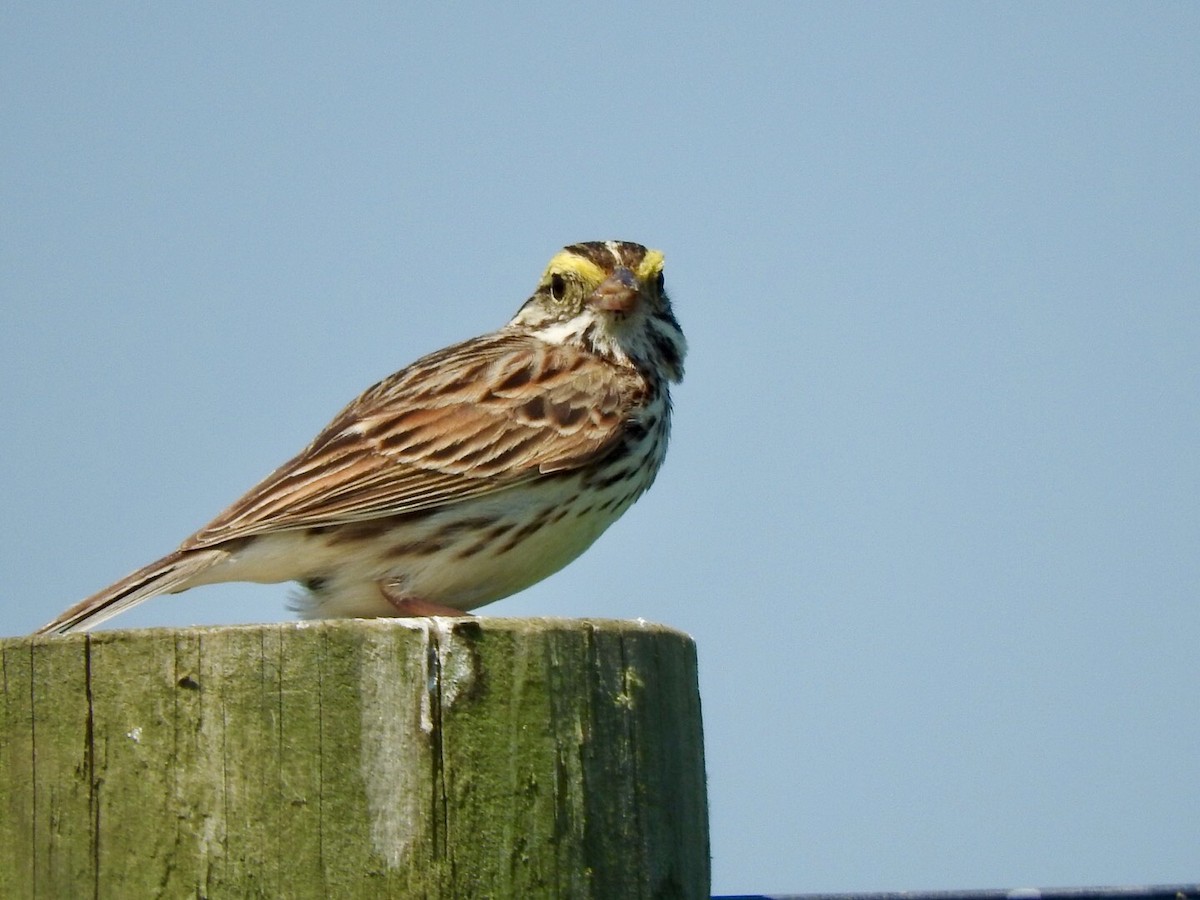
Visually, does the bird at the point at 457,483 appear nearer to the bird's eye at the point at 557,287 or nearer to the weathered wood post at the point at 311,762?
the bird's eye at the point at 557,287

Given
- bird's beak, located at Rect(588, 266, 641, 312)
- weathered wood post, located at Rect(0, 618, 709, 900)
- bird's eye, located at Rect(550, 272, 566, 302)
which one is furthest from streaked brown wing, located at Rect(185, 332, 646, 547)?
weathered wood post, located at Rect(0, 618, 709, 900)

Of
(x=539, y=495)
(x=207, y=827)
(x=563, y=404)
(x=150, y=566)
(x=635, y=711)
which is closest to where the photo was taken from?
(x=207, y=827)

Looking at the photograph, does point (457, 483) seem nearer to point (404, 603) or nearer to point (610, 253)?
point (404, 603)

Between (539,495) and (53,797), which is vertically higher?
(539,495)

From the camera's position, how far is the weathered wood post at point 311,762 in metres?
3.96

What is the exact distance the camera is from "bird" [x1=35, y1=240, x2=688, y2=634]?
7418 mm

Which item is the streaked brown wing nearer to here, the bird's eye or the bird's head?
the bird's head

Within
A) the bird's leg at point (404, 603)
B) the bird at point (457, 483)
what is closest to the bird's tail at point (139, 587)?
the bird at point (457, 483)

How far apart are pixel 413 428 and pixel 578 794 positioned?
437 centimetres

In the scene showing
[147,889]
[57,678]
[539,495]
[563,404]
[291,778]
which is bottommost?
[147,889]

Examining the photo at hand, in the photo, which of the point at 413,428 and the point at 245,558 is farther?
the point at 413,428

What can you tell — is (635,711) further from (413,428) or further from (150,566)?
(413,428)

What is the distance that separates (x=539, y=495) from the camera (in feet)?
25.6

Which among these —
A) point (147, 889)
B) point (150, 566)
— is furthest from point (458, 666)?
point (150, 566)
